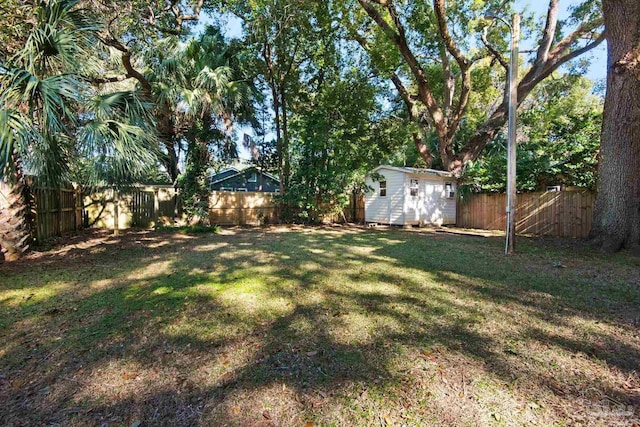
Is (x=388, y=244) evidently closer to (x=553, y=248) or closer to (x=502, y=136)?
(x=553, y=248)

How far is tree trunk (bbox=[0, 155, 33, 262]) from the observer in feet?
18.4

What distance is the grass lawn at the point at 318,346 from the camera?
6.10 ft

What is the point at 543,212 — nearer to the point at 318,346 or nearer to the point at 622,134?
the point at 622,134

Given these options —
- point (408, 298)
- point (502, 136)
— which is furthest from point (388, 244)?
point (502, 136)

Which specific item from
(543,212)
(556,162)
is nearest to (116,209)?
(543,212)

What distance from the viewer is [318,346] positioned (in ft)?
8.52

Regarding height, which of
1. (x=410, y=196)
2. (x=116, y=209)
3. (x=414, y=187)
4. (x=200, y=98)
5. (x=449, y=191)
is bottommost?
(x=116, y=209)

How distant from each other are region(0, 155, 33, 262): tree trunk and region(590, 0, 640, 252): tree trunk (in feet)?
37.2

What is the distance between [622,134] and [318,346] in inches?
320

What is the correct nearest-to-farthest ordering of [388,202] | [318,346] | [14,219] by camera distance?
1. [318,346]
2. [14,219]
3. [388,202]

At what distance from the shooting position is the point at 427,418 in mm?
1778

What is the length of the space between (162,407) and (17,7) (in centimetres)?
741

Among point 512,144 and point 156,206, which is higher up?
point 512,144

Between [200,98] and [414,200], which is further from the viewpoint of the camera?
[414,200]
